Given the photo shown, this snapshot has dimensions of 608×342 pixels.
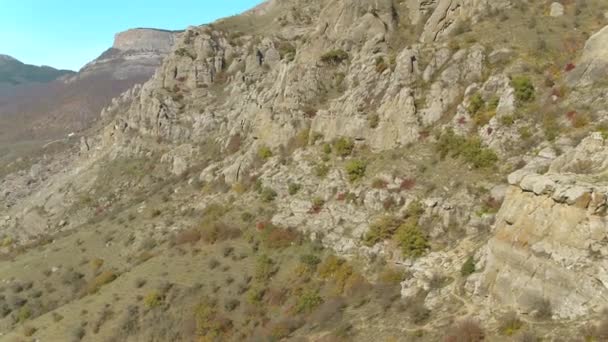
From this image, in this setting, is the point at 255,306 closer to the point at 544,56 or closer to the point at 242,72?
the point at 544,56

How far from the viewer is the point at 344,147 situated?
135 feet

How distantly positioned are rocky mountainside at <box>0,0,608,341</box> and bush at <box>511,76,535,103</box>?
0.46 ft

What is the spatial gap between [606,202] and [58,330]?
35.6 m

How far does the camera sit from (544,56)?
37.4m

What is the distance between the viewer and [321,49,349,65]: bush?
52.0 metres

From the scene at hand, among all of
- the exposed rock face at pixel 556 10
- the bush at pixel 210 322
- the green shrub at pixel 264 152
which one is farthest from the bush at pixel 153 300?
the exposed rock face at pixel 556 10

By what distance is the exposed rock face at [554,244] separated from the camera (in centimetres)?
1800

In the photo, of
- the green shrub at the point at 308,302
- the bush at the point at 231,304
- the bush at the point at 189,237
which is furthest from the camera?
the bush at the point at 189,237

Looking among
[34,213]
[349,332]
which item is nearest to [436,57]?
[349,332]

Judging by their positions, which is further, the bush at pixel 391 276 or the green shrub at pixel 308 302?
the green shrub at pixel 308 302

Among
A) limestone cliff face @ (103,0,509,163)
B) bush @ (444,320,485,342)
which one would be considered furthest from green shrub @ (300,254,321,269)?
bush @ (444,320,485,342)

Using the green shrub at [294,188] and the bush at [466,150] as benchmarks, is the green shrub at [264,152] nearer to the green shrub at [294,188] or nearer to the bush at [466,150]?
the green shrub at [294,188]

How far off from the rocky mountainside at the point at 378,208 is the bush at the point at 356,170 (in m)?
0.21

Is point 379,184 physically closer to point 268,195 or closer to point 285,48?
point 268,195
